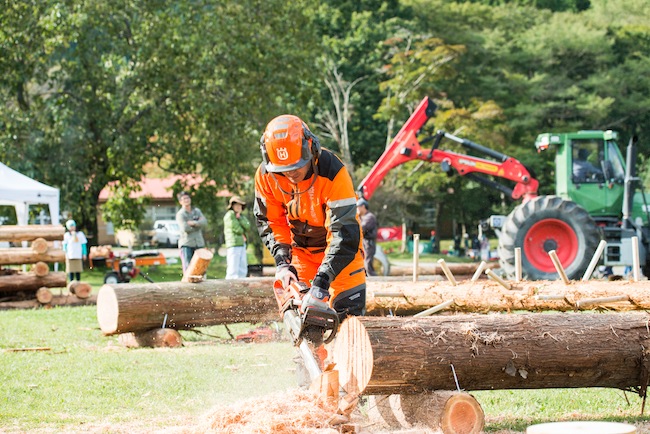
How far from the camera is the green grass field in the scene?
6.12 metres

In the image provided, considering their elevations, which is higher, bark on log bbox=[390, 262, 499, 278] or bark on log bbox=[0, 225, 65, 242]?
bark on log bbox=[0, 225, 65, 242]

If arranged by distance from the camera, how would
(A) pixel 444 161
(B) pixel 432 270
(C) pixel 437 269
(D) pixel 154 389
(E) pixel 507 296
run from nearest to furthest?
1. (D) pixel 154 389
2. (E) pixel 507 296
3. (A) pixel 444 161
4. (B) pixel 432 270
5. (C) pixel 437 269

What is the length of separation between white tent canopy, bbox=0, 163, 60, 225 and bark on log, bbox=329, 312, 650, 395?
560 inches

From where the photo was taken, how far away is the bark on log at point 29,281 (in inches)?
598

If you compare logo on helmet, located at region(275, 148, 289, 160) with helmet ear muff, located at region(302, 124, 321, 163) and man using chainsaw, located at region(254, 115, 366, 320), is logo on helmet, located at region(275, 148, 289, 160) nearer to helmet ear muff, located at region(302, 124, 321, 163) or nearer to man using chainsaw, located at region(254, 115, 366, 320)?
man using chainsaw, located at region(254, 115, 366, 320)

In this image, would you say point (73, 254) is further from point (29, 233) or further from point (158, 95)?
point (158, 95)

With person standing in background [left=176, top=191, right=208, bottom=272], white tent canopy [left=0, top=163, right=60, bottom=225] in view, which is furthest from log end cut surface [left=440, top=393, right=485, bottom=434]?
white tent canopy [left=0, top=163, right=60, bottom=225]

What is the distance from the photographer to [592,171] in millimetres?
16656

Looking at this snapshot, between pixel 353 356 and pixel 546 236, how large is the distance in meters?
10.7

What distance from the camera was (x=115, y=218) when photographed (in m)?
25.8

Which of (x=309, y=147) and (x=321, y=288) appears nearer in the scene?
(x=321, y=288)

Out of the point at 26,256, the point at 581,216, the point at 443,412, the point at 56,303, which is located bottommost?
the point at 56,303

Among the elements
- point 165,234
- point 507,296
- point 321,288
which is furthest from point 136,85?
point 165,234

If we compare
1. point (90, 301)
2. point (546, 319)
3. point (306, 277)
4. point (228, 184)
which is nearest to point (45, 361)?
point (306, 277)
